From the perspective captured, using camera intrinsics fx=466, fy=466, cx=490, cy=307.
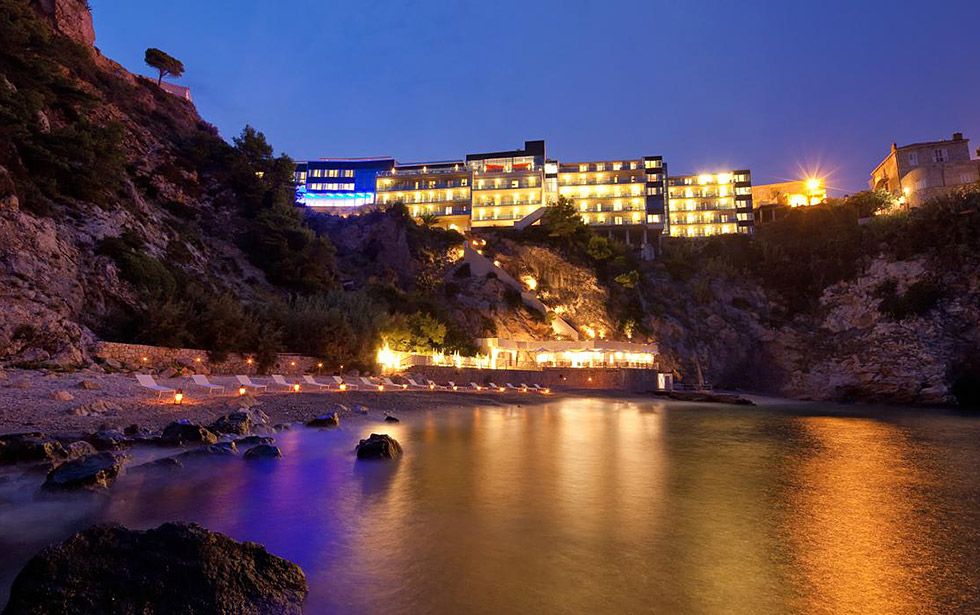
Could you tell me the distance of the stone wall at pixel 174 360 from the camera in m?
17.5

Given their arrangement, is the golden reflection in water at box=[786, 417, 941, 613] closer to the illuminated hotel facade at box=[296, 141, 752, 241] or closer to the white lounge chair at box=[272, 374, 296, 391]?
the white lounge chair at box=[272, 374, 296, 391]

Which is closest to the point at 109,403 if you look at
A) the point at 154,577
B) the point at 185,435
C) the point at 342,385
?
the point at 185,435

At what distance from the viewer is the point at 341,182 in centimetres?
8725

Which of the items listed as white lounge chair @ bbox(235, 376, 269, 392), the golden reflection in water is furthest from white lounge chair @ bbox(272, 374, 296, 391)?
the golden reflection in water

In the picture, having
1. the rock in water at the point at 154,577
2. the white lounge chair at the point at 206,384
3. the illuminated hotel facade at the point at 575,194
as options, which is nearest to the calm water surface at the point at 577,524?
the rock in water at the point at 154,577

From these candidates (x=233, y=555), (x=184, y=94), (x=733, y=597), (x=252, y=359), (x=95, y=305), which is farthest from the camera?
(x=184, y=94)

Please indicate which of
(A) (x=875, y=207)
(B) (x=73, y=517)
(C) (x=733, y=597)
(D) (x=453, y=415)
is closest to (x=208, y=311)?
(D) (x=453, y=415)

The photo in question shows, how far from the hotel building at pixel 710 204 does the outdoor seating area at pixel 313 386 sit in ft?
186

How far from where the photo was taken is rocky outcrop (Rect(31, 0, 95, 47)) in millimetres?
36700

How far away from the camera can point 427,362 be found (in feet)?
113

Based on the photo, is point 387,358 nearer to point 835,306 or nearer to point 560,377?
point 560,377

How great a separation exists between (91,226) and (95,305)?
5.67 metres

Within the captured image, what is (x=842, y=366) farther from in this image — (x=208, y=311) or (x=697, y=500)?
(x=208, y=311)

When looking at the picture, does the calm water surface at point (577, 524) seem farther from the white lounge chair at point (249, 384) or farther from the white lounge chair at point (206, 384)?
the white lounge chair at point (249, 384)
